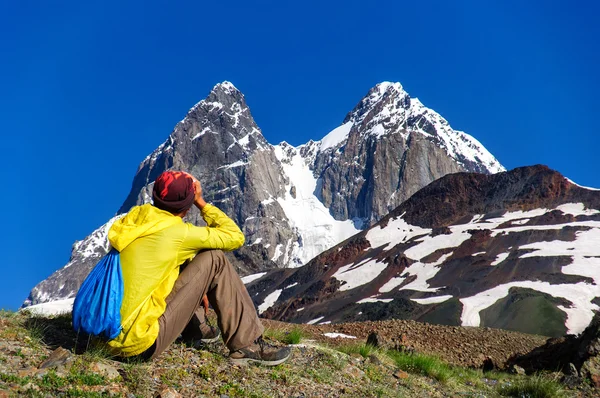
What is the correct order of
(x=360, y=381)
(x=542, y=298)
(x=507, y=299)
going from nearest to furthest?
(x=360, y=381) < (x=542, y=298) < (x=507, y=299)

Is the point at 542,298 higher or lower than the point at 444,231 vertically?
lower

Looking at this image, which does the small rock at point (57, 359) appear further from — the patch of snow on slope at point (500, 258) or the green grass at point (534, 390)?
the patch of snow on slope at point (500, 258)

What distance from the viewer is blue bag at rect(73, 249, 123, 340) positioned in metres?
4.89

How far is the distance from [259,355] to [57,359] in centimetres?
186

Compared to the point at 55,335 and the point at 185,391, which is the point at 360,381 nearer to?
the point at 185,391

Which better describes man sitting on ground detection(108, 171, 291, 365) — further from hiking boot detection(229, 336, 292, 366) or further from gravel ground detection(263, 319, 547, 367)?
gravel ground detection(263, 319, 547, 367)

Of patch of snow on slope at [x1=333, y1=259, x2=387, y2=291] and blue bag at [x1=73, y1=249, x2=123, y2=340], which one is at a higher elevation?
patch of snow on slope at [x1=333, y1=259, x2=387, y2=291]

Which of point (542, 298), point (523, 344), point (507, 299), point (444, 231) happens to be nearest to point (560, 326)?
point (542, 298)

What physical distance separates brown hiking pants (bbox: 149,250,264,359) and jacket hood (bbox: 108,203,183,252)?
0.48m

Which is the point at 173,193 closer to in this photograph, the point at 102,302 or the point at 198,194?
the point at 198,194

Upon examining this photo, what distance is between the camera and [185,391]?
500 centimetres

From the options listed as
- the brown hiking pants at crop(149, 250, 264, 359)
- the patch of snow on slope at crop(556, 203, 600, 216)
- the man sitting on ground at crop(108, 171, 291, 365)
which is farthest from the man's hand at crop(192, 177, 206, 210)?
the patch of snow on slope at crop(556, 203, 600, 216)

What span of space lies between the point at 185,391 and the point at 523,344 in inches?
562

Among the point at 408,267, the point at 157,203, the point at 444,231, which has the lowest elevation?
the point at 157,203
